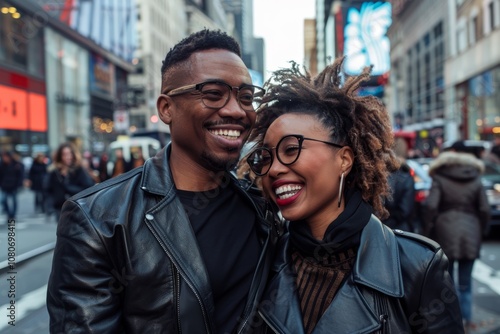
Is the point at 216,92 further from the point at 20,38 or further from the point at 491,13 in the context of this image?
the point at 491,13

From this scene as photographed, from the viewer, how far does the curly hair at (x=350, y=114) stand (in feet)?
7.70

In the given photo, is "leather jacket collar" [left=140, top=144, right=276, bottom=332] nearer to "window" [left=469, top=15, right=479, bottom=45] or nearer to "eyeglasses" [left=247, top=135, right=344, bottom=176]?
"eyeglasses" [left=247, top=135, right=344, bottom=176]

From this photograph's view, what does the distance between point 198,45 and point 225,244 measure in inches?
32.6

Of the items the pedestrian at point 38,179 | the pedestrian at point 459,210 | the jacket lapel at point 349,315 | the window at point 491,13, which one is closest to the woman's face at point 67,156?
the pedestrian at point 459,210

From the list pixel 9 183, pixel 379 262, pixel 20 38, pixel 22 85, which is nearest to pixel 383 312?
pixel 379 262

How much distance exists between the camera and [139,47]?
218 feet

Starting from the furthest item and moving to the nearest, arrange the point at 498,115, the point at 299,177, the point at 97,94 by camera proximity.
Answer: the point at 97,94, the point at 498,115, the point at 299,177

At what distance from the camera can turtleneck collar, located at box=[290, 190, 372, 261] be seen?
220 cm

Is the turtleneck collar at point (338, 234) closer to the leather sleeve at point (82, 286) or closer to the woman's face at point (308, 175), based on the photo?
the woman's face at point (308, 175)

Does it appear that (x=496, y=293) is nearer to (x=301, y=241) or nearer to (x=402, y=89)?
(x=301, y=241)

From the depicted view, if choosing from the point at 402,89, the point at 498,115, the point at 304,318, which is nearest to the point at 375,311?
the point at 304,318

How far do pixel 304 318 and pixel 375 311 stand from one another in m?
0.28

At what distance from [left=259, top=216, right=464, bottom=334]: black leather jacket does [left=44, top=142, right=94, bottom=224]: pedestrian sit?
665 cm

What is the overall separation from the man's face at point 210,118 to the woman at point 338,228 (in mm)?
158
